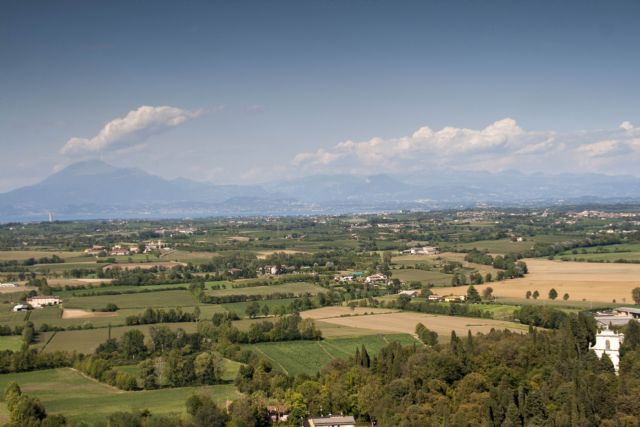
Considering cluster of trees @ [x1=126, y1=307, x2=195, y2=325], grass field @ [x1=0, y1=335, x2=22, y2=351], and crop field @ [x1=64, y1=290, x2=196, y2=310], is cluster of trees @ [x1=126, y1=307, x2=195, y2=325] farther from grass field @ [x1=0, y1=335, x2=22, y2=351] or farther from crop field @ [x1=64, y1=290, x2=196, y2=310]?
grass field @ [x1=0, y1=335, x2=22, y2=351]

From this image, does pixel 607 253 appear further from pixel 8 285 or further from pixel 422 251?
pixel 8 285

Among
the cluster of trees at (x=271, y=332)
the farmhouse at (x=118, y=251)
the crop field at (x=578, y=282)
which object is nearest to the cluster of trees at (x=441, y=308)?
the crop field at (x=578, y=282)

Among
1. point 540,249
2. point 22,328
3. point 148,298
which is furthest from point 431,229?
point 22,328

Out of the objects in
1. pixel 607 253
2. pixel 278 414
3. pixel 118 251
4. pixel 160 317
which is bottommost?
pixel 278 414

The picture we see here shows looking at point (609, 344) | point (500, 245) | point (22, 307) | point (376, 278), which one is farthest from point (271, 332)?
point (500, 245)

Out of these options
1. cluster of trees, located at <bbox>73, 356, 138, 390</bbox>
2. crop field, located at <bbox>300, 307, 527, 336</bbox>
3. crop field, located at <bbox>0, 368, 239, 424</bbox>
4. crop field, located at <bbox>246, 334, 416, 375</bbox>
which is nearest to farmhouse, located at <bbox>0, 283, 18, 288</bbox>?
crop field, located at <bbox>300, 307, 527, 336</bbox>
